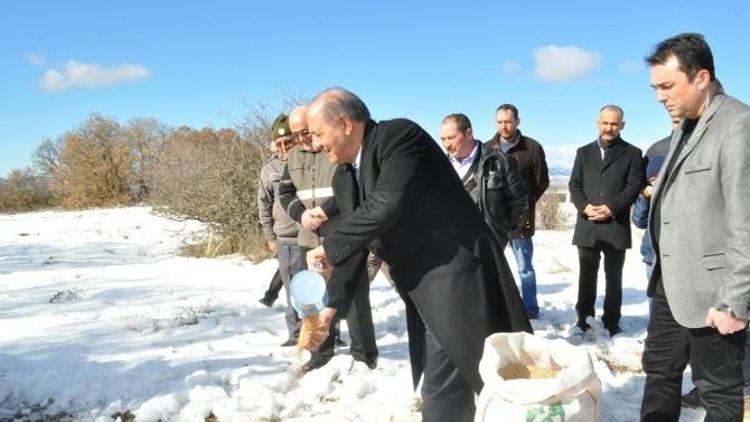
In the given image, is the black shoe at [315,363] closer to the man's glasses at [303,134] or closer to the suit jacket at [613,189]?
the man's glasses at [303,134]

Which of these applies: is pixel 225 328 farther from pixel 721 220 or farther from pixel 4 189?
pixel 4 189

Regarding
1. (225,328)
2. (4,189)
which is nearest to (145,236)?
(225,328)

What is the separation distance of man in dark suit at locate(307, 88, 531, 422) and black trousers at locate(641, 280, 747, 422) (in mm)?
745

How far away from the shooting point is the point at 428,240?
242 centimetres

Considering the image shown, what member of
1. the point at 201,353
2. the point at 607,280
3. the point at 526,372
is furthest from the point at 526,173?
the point at 526,372

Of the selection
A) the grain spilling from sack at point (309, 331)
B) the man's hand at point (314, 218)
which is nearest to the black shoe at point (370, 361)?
the man's hand at point (314, 218)

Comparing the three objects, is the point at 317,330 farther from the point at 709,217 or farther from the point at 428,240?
the point at 709,217

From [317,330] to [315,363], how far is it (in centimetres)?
189

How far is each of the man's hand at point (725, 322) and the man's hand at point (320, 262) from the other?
1.59m

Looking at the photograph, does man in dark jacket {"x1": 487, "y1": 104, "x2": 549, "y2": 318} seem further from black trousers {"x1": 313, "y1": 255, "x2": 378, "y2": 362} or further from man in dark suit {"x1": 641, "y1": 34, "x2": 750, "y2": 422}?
man in dark suit {"x1": 641, "y1": 34, "x2": 750, "y2": 422}

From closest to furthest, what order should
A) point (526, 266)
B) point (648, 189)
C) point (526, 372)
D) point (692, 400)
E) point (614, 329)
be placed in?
point (526, 372), point (692, 400), point (648, 189), point (614, 329), point (526, 266)

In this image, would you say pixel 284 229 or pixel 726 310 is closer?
pixel 726 310

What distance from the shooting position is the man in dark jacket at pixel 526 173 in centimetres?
561

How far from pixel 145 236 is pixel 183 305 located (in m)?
10.8
